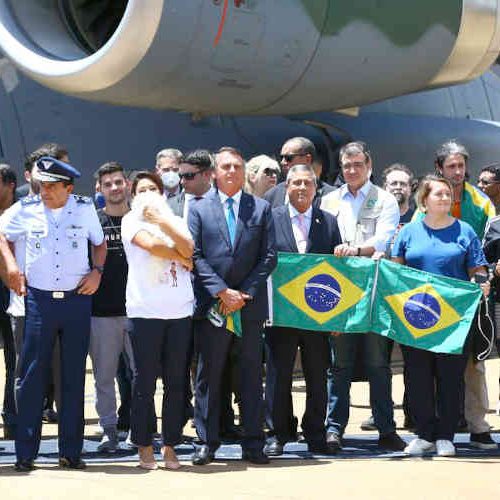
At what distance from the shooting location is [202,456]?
20.9 ft

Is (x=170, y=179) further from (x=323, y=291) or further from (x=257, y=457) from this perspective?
(x=257, y=457)

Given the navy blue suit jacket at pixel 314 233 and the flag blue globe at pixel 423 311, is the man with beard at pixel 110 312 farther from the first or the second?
the flag blue globe at pixel 423 311

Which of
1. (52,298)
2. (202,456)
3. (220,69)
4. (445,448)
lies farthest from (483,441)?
(220,69)

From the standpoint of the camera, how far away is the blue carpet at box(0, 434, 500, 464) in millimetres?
6535

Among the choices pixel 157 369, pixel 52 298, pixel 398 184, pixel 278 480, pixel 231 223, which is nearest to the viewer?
pixel 278 480

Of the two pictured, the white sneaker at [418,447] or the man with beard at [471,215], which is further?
the man with beard at [471,215]

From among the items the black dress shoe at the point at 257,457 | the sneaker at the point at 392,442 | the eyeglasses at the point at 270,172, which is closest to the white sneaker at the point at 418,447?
the sneaker at the point at 392,442

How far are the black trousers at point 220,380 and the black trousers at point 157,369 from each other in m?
0.16

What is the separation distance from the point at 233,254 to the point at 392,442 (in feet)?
4.52

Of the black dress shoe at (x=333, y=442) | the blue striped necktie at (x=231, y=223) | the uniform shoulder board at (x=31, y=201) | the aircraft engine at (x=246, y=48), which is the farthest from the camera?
the aircraft engine at (x=246, y=48)

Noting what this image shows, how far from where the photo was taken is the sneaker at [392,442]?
270 inches

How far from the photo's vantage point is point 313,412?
6.77 meters

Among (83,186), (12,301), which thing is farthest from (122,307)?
(83,186)

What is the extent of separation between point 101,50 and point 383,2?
239 cm
